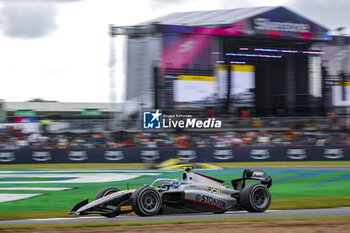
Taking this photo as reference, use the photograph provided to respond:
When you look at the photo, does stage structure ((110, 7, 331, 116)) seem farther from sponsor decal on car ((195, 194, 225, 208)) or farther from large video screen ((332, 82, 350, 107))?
sponsor decal on car ((195, 194, 225, 208))

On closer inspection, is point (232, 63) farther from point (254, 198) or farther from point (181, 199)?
point (181, 199)

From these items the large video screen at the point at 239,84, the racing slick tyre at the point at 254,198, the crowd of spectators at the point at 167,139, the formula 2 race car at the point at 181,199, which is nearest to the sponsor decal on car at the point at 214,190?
the formula 2 race car at the point at 181,199

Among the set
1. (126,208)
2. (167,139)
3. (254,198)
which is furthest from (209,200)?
(167,139)

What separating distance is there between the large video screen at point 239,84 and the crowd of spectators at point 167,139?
1801 mm

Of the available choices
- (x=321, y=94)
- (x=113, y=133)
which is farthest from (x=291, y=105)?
(x=113, y=133)

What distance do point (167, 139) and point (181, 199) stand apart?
57.2 ft

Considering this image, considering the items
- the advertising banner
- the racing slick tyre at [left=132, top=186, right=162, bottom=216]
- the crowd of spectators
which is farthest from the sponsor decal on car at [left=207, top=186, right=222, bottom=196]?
the crowd of spectators

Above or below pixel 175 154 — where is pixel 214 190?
above

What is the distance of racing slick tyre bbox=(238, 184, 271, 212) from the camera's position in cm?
894

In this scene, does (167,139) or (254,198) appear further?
(167,139)

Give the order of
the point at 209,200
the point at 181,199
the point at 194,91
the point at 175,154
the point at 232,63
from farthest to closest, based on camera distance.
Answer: the point at 232,63 < the point at 194,91 < the point at 175,154 < the point at 209,200 < the point at 181,199

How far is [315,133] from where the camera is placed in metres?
26.7

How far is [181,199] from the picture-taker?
8.69 m

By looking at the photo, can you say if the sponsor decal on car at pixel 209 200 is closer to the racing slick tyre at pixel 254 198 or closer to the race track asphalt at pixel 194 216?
the race track asphalt at pixel 194 216
